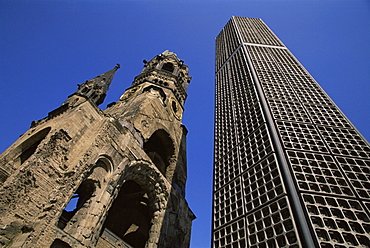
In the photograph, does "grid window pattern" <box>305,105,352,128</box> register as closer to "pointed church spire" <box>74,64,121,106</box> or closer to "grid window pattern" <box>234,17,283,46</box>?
"grid window pattern" <box>234,17,283,46</box>

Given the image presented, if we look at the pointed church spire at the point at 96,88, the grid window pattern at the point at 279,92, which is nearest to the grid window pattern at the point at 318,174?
the grid window pattern at the point at 279,92

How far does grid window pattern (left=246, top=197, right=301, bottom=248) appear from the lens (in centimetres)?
322

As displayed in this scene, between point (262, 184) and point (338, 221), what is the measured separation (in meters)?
1.32

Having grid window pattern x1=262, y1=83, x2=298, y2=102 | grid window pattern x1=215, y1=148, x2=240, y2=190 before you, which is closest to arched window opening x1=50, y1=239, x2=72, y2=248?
grid window pattern x1=215, y1=148, x2=240, y2=190

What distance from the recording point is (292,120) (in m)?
5.32

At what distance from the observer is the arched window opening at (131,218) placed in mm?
11344

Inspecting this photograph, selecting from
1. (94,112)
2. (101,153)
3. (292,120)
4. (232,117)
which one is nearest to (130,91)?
(94,112)

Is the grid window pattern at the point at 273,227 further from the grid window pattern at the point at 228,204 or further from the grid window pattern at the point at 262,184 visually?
the grid window pattern at the point at 228,204

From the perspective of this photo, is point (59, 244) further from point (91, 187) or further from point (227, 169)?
point (227, 169)

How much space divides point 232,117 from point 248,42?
18.5 ft

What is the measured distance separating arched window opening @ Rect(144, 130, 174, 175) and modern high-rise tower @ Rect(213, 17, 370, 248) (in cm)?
844

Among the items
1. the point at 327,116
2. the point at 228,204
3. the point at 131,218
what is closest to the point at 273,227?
the point at 228,204

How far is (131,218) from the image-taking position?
12.2m

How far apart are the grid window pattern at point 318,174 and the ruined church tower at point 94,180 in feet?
21.8
